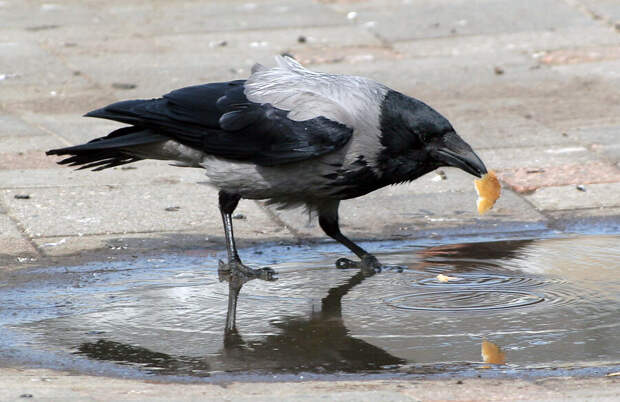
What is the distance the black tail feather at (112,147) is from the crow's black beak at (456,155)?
5.32 feet

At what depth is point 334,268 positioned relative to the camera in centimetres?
713

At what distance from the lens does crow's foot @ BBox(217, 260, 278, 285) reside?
6805 millimetres

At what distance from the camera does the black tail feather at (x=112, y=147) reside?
7059 millimetres

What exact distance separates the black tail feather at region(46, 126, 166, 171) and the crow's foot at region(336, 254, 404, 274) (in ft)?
4.13

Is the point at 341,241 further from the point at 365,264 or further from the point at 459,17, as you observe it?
the point at 459,17

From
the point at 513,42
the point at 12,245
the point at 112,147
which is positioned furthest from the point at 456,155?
the point at 513,42

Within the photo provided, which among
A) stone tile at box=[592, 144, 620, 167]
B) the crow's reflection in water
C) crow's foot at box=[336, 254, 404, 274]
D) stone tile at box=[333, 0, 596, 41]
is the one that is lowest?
the crow's reflection in water

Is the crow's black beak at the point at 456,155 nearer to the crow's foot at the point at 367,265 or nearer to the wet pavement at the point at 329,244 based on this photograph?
the wet pavement at the point at 329,244

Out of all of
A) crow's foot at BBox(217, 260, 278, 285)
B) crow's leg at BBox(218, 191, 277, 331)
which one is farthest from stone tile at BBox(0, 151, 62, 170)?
crow's foot at BBox(217, 260, 278, 285)

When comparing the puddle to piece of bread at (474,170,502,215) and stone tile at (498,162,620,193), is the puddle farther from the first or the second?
stone tile at (498,162,620,193)

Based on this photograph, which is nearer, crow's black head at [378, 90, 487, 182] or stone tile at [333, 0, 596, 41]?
crow's black head at [378, 90, 487, 182]

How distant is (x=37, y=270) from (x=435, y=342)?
246 cm

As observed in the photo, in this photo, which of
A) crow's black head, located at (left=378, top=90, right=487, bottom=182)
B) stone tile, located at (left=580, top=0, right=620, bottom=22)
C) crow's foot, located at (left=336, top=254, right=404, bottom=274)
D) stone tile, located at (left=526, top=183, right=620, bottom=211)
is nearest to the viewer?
crow's black head, located at (left=378, top=90, right=487, bottom=182)

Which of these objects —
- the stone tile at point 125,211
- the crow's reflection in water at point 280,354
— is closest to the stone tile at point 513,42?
the stone tile at point 125,211
